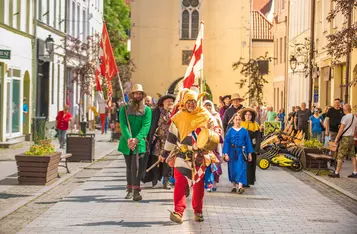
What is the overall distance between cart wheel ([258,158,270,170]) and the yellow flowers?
6.97m

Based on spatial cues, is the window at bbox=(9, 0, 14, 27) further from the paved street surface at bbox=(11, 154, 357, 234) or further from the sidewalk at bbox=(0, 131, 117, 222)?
the paved street surface at bbox=(11, 154, 357, 234)

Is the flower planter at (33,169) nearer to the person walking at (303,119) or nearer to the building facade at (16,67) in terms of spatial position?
the building facade at (16,67)

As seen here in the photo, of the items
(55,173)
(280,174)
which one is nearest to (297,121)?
(280,174)

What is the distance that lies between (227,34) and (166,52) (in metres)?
4.73

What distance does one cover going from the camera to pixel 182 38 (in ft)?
230

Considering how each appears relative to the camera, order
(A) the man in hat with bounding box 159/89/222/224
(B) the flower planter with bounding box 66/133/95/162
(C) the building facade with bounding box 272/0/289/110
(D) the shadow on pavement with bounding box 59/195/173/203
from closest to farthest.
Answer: (A) the man in hat with bounding box 159/89/222/224 → (D) the shadow on pavement with bounding box 59/195/173/203 → (B) the flower planter with bounding box 66/133/95/162 → (C) the building facade with bounding box 272/0/289/110

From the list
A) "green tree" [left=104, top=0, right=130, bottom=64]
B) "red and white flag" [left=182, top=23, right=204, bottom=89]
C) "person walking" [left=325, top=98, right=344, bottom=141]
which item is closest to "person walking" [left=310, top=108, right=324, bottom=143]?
"person walking" [left=325, top=98, right=344, bottom=141]

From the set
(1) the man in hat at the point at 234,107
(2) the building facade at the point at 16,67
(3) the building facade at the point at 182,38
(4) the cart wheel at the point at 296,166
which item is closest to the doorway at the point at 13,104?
(2) the building facade at the point at 16,67

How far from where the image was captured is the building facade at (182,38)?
228ft

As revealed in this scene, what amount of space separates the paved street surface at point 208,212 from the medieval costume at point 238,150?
421mm

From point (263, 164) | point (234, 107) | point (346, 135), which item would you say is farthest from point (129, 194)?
point (263, 164)

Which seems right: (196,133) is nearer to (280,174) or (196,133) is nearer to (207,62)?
(280,174)

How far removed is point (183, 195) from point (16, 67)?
24.3 meters

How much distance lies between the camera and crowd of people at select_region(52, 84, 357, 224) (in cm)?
1255
